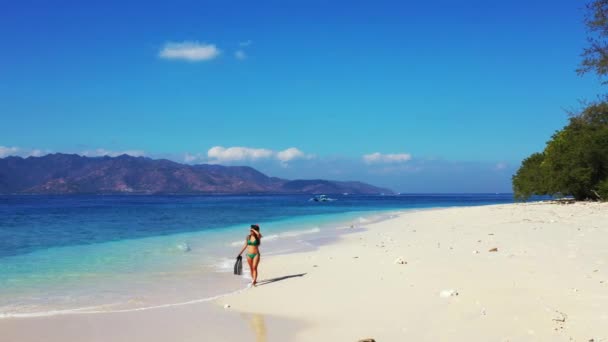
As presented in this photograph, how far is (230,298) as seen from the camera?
10.5m

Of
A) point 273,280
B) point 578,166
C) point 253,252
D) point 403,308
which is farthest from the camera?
point 578,166

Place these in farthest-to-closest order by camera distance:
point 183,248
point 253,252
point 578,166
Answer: point 578,166 → point 183,248 → point 253,252

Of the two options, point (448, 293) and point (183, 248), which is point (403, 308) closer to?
point (448, 293)

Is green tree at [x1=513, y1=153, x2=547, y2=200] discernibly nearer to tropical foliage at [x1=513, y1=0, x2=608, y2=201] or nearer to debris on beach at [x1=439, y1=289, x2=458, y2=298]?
tropical foliage at [x1=513, y1=0, x2=608, y2=201]

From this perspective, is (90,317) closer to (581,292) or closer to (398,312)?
(398,312)

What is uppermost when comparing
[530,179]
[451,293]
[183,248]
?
[530,179]

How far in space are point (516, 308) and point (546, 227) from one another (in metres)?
14.6

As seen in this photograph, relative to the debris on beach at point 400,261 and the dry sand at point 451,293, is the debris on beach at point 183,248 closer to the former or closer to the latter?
the dry sand at point 451,293

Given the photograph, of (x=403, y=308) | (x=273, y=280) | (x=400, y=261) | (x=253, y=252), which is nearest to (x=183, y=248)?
(x=253, y=252)

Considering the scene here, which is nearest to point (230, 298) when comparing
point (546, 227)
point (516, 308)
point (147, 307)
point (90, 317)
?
point (147, 307)

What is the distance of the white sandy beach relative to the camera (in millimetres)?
7129

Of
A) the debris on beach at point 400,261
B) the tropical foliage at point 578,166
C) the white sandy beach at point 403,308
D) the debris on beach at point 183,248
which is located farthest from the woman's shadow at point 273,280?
the tropical foliage at point 578,166

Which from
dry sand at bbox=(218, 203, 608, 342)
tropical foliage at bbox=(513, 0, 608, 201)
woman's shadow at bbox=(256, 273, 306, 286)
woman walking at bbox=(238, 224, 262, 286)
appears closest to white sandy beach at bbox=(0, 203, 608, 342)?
dry sand at bbox=(218, 203, 608, 342)

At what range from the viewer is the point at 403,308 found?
8461 mm
